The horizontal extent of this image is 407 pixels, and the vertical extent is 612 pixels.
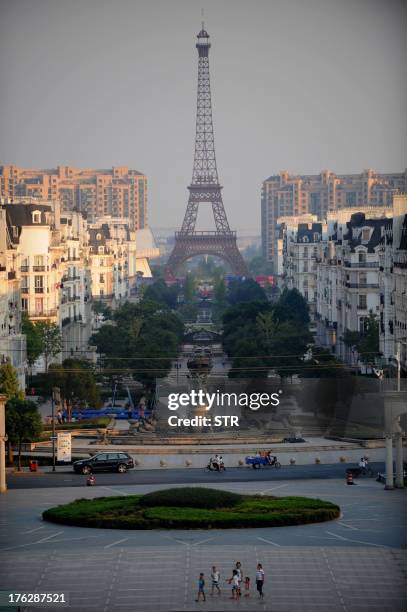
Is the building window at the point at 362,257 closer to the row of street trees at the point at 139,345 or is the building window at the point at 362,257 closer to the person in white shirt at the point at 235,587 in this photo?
the row of street trees at the point at 139,345

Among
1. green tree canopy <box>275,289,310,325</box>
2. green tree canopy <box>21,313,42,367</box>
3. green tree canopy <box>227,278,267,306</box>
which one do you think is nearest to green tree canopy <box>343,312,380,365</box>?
green tree canopy <box>21,313,42,367</box>

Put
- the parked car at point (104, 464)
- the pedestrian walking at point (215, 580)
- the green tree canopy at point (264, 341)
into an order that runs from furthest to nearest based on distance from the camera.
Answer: the green tree canopy at point (264, 341), the parked car at point (104, 464), the pedestrian walking at point (215, 580)

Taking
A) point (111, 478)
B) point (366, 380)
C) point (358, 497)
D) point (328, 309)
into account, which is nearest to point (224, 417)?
point (366, 380)

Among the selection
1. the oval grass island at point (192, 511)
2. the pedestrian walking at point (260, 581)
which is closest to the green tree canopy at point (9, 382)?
the oval grass island at point (192, 511)

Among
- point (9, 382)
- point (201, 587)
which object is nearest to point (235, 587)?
point (201, 587)

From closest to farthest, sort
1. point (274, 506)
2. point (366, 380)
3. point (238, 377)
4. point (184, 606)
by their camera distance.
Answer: point (184, 606), point (274, 506), point (366, 380), point (238, 377)

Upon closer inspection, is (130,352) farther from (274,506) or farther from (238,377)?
(274,506)
